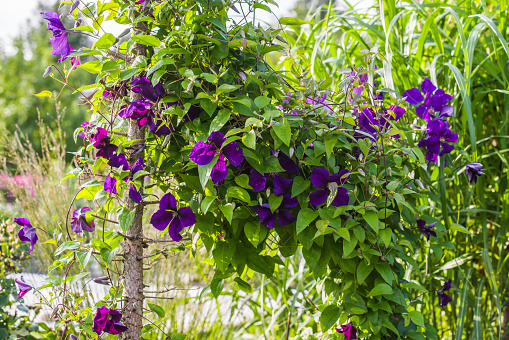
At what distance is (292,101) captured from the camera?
825mm

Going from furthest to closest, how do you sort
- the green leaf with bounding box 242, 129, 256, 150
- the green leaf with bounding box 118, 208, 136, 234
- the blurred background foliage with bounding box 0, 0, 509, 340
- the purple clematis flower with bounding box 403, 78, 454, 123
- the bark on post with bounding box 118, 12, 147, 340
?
1. the blurred background foliage with bounding box 0, 0, 509, 340
2. the purple clematis flower with bounding box 403, 78, 454, 123
3. the bark on post with bounding box 118, 12, 147, 340
4. the green leaf with bounding box 118, 208, 136, 234
5. the green leaf with bounding box 242, 129, 256, 150

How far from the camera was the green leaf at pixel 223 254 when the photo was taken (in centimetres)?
74

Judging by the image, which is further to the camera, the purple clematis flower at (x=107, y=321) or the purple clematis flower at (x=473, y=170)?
the purple clematis flower at (x=473, y=170)

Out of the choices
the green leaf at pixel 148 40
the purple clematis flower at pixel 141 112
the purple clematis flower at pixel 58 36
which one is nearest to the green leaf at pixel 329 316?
the purple clematis flower at pixel 141 112

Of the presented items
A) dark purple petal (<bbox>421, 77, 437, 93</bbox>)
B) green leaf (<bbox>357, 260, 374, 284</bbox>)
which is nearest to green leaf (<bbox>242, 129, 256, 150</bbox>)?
green leaf (<bbox>357, 260, 374, 284</bbox>)

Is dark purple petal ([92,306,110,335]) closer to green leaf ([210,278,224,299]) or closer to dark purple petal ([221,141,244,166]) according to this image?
green leaf ([210,278,224,299])

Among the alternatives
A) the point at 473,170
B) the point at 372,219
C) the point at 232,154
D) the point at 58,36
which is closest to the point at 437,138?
the point at 473,170

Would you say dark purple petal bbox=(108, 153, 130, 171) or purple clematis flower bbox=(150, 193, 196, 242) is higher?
dark purple petal bbox=(108, 153, 130, 171)

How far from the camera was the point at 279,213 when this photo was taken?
76 cm

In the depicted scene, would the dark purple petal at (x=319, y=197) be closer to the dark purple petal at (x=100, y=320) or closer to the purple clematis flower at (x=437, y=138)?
the purple clematis flower at (x=437, y=138)

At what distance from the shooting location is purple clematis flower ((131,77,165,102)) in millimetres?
733

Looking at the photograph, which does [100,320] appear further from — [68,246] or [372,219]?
[372,219]

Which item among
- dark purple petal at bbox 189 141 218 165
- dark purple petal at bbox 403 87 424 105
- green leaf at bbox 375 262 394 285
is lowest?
green leaf at bbox 375 262 394 285

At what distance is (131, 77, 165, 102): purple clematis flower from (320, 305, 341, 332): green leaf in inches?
23.4
